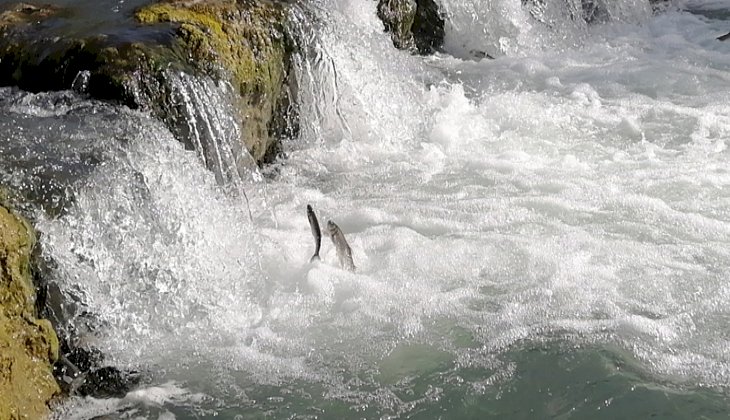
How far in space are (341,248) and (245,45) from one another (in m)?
1.86

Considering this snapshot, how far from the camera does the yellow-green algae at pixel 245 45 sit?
18.1 ft

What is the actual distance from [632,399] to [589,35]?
7.23m

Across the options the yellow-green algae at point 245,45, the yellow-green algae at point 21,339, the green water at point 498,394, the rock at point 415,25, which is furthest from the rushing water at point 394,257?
the rock at point 415,25

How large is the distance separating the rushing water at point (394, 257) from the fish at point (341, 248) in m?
0.08

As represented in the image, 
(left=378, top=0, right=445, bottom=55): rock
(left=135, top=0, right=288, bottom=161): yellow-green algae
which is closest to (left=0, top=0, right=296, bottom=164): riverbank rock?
(left=135, top=0, right=288, bottom=161): yellow-green algae

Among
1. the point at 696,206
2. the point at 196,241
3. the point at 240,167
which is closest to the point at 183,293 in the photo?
the point at 196,241

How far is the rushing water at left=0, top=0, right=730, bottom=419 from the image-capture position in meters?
3.62

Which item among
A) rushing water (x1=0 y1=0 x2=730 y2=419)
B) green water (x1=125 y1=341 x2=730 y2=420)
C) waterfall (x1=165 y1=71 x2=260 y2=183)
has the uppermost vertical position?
waterfall (x1=165 y1=71 x2=260 y2=183)

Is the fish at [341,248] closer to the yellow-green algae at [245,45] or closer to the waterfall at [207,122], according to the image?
the waterfall at [207,122]

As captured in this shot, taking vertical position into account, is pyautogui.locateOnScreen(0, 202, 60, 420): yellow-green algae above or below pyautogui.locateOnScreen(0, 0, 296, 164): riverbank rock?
below

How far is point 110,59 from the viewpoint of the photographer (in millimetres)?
5059

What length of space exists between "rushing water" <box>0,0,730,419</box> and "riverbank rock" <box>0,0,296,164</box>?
0.66 ft

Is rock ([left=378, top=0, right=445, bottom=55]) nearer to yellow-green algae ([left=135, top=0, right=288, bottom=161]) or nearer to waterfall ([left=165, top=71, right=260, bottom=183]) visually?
yellow-green algae ([left=135, top=0, right=288, bottom=161])

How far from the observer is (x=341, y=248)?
15.3 ft
